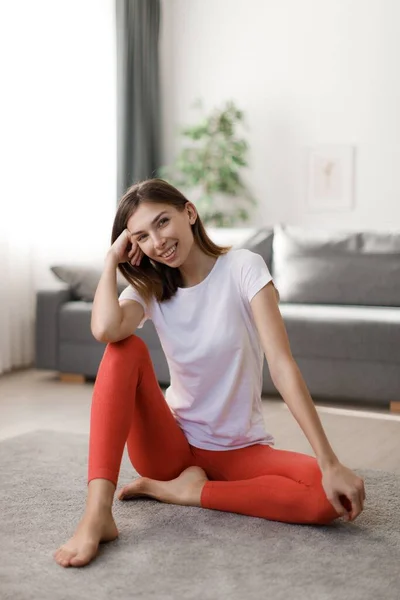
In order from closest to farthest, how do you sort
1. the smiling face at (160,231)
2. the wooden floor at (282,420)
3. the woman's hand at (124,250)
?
the smiling face at (160,231)
the woman's hand at (124,250)
the wooden floor at (282,420)

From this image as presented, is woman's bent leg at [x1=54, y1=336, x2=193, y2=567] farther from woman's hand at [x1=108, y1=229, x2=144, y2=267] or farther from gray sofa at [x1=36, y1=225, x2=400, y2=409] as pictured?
gray sofa at [x1=36, y1=225, x2=400, y2=409]

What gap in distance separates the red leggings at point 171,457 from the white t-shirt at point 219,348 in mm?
62

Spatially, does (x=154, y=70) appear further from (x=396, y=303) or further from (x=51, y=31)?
(x=396, y=303)

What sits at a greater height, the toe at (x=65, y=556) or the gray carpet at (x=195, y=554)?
the toe at (x=65, y=556)

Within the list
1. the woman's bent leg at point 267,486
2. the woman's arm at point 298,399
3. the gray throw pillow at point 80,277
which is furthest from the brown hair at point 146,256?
the gray throw pillow at point 80,277

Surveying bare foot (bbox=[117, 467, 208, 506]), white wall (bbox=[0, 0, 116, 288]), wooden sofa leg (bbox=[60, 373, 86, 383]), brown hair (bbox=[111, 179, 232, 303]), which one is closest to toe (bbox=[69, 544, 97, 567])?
bare foot (bbox=[117, 467, 208, 506])

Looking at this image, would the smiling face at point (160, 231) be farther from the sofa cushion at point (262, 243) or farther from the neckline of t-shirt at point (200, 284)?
the sofa cushion at point (262, 243)

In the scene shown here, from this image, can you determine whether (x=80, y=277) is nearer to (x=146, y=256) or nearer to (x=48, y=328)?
(x=48, y=328)

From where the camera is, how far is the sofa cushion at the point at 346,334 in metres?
3.84

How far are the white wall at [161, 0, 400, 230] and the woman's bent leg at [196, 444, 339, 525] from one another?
3616mm

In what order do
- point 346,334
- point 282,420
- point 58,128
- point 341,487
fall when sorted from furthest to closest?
point 58,128 < point 346,334 < point 282,420 < point 341,487

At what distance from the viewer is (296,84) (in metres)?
5.75

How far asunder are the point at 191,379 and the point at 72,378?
7.67 feet

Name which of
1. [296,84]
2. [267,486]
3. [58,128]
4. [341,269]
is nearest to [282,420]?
[341,269]
